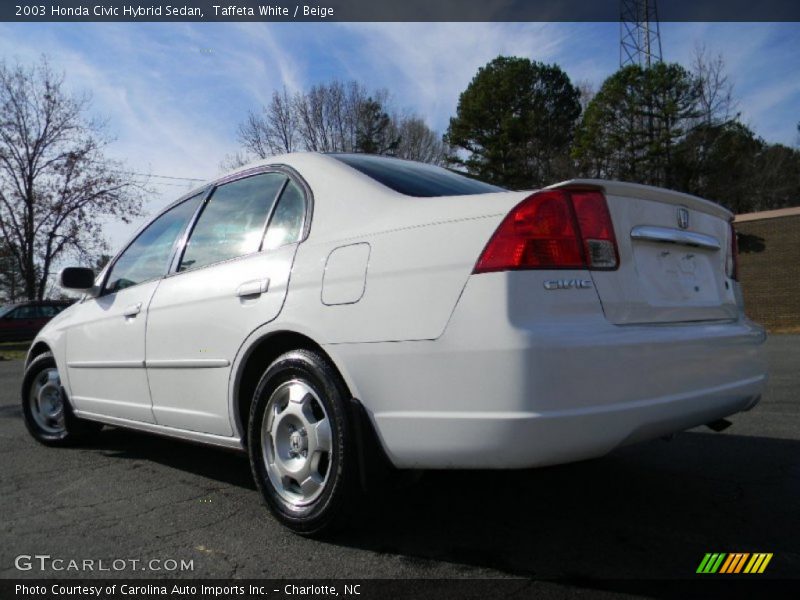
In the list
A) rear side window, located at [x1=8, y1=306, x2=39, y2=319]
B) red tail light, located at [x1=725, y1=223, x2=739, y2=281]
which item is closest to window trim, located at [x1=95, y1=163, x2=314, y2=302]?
red tail light, located at [x1=725, y1=223, x2=739, y2=281]

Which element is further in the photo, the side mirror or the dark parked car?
the dark parked car

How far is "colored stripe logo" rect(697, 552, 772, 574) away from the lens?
2.24 m

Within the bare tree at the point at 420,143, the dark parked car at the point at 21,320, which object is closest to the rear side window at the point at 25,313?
the dark parked car at the point at 21,320

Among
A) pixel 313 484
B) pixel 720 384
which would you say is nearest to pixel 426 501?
pixel 313 484

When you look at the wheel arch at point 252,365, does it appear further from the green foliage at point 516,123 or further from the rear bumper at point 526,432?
the green foliage at point 516,123

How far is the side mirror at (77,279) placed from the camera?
4.34 m

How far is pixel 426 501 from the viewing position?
3102mm

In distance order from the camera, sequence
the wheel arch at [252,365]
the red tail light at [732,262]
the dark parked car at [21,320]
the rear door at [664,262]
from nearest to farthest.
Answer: the rear door at [664,262]
the wheel arch at [252,365]
the red tail light at [732,262]
the dark parked car at [21,320]

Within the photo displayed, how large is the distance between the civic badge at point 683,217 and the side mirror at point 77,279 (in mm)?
3605

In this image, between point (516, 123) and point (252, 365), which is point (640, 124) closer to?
point (516, 123)

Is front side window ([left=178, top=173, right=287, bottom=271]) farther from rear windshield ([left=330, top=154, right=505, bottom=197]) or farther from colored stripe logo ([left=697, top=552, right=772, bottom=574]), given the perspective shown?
colored stripe logo ([left=697, top=552, right=772, bottom=574])

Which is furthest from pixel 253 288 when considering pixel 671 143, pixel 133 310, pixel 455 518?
pixel 671 143

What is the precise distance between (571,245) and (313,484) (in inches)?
52.9

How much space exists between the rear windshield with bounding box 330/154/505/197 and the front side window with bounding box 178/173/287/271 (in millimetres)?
398
